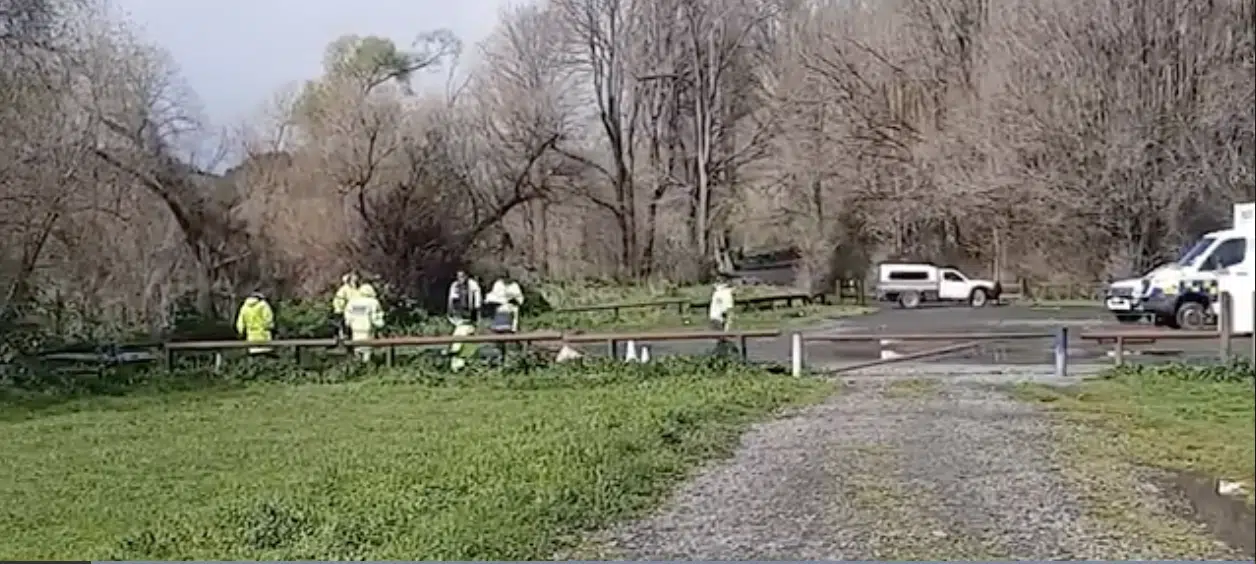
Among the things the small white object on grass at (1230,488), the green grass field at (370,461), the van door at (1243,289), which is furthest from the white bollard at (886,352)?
the van door at (1243,289)

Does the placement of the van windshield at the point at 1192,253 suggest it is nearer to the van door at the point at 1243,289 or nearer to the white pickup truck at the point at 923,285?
the van door at the point at 1243,289

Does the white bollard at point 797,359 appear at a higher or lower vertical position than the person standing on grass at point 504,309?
lower

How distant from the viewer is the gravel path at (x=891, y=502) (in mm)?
7809

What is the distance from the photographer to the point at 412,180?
40750mm

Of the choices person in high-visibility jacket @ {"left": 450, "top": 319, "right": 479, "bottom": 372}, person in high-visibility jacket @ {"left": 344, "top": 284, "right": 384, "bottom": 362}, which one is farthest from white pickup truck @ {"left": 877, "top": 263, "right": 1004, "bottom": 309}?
person in high-visibility jacket @ {"left": 450, "top": 319, "right": 479, "bottom": 372}

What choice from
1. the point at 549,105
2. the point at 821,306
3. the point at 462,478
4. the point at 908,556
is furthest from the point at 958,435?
the point at 549,105

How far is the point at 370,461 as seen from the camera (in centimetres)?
1184

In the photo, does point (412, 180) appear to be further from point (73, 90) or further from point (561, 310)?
point (73, 90)

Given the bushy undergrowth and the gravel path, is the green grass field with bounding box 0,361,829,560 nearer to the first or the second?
the gravel path

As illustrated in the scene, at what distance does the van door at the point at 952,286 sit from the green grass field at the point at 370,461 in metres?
25.3

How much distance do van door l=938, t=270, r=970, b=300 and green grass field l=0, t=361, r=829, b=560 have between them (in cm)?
2531

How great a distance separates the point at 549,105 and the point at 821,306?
1327 cm

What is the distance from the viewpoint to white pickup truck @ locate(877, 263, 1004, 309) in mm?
44250

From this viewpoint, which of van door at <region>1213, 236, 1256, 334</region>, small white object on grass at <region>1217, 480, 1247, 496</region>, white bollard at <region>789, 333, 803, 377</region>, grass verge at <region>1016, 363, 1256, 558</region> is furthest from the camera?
white bollard at <region>789, 333, 803, 377</region>
